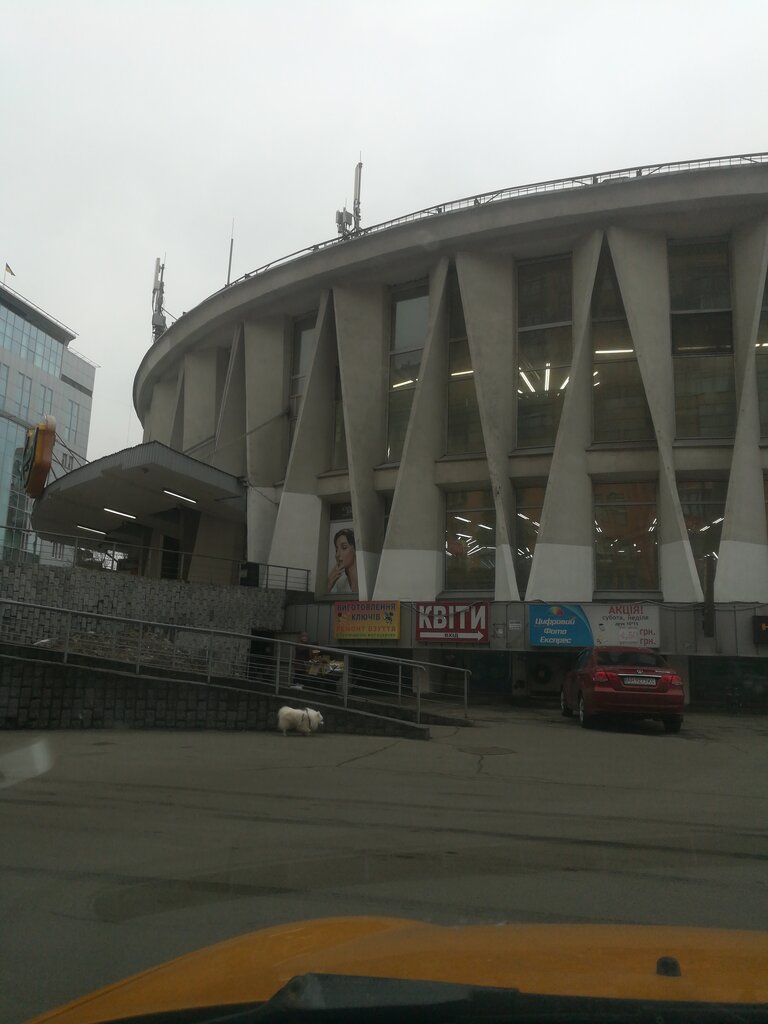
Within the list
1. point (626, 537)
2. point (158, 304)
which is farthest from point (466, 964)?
point (158, 304)

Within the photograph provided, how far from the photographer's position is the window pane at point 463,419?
2820 centimetres

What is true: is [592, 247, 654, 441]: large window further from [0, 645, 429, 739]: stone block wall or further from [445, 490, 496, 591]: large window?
[0, 645, 429, 739]: stone block wall

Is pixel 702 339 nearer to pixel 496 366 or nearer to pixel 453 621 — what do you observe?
pixel 496 366

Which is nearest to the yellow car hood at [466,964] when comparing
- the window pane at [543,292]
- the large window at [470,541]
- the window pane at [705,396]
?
the large window at [470,541]

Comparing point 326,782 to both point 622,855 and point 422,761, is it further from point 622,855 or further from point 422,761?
A: point 622,855

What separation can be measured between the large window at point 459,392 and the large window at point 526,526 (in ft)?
7.53

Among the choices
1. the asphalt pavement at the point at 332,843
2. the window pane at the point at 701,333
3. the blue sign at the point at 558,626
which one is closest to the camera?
the asphalt pavement at the point at 332,843

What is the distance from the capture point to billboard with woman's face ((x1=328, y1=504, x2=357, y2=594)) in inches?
1157

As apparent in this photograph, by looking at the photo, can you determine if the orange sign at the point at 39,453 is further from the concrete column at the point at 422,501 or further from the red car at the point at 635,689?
the red car at the point at 635,689

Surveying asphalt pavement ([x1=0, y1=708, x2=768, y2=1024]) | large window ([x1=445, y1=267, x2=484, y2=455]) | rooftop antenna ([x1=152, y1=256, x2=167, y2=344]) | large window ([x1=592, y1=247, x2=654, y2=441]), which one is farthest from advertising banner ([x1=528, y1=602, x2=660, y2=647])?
rooftop antenna ([x1=152, y1=256, x2=167, y2=344])

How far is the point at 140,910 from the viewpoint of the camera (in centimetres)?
459

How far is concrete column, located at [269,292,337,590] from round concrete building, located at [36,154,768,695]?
0.26 feet

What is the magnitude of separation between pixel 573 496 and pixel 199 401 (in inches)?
746

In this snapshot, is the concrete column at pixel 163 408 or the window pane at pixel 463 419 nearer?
the window pane at pixel 463 419
